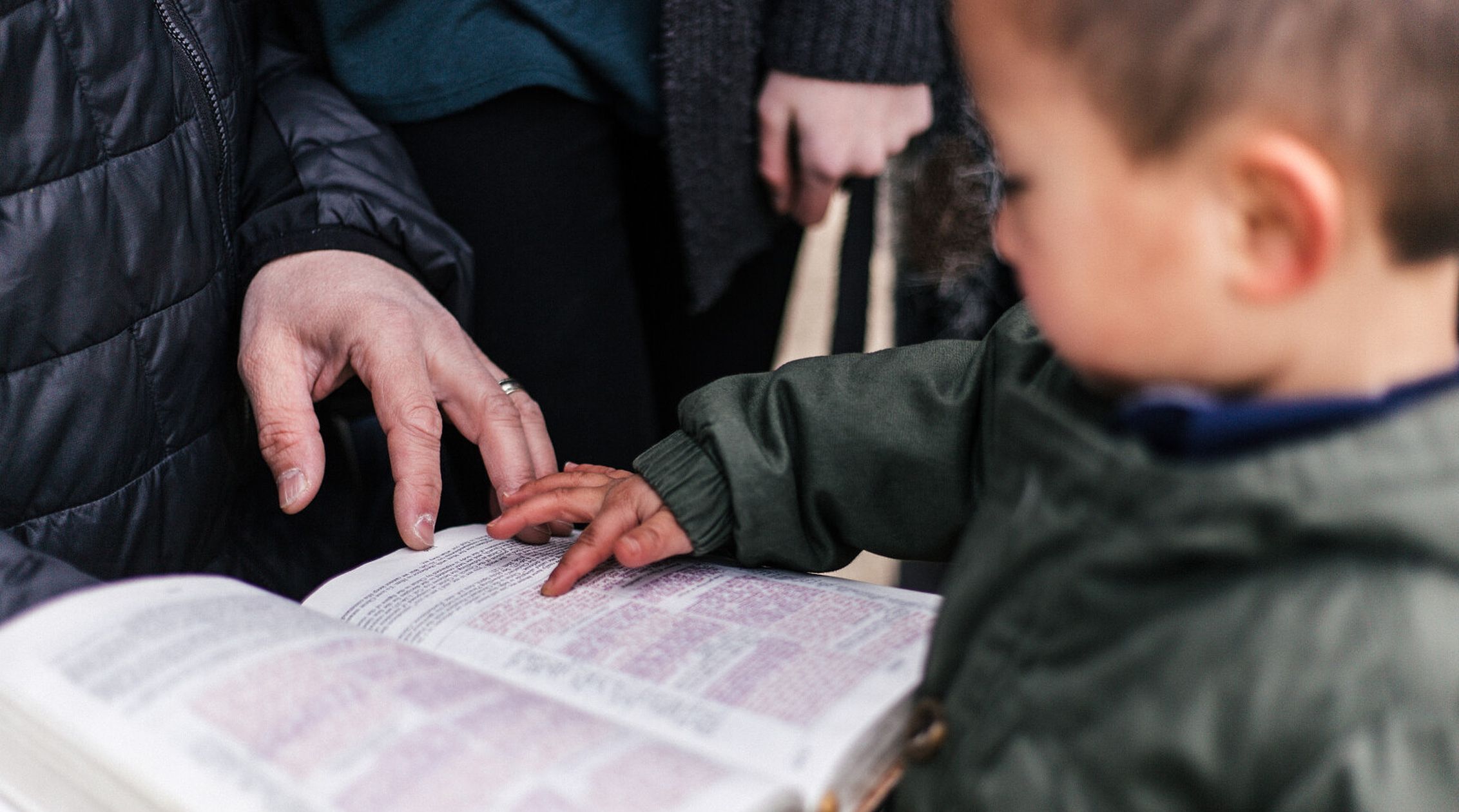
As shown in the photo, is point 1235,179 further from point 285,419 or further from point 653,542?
point 285,419

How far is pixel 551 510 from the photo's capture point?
0.77 m

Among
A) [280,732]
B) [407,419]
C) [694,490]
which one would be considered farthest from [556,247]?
[280,732]

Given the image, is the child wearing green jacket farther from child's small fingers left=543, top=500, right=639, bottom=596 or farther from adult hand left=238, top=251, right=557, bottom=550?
adult hand left=238, top=251, right=557, bottom=550

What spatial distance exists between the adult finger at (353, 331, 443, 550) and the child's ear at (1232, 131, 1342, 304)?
575 mm

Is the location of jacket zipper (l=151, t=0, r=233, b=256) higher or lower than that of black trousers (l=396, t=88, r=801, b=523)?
higher

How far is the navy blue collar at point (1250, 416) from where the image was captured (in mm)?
418

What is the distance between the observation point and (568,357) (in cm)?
104

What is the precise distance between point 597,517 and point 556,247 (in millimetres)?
378

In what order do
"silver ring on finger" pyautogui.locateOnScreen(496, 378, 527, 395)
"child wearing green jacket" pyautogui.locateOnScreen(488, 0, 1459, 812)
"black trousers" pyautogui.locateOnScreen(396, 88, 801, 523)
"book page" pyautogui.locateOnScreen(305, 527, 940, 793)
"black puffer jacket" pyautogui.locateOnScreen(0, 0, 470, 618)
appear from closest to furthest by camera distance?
"child wearing green jacket" pyautogui.locateOnScreen(488, 0, 1459, 812)
"book page" pyautogui.locateOnScreen(305, 527, 940, 793)
"black puffer jacket" pyautogui.locateOnScreen(0, 0, 470, 618)
"silver ring on finger" pyautogui.locateOnScreen(496, 378, 527, 395)
"black trousers" pyautogui.locateOnScreen(396, 88, 801, 523)

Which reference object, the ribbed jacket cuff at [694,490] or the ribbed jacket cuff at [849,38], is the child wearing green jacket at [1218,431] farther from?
the ribbed jacket cuff at [849,38]

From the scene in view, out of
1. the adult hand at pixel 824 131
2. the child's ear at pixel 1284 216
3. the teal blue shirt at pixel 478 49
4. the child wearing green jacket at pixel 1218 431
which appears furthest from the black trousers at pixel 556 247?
the child's ear at pixel 1284 216

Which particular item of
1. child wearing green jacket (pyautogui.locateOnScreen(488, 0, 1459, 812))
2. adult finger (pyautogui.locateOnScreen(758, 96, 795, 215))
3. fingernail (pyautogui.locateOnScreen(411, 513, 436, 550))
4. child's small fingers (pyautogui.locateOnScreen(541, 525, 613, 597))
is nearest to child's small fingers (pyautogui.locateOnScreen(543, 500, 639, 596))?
child's small fingers (pyautogui.locateOnScreen(541, 525, 613, 597))

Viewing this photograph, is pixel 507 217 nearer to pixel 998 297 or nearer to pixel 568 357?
pixel 568 357

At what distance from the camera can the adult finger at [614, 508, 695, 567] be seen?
689mm
